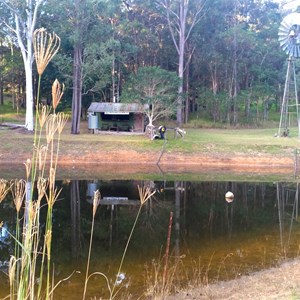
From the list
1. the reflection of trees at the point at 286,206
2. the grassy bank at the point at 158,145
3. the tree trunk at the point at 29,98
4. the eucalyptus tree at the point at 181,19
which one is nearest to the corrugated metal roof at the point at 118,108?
the tree trunk at the point at 29,98

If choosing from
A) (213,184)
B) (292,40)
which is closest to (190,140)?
(213,184)

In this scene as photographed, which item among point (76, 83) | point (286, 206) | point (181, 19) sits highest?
point (181, 19)

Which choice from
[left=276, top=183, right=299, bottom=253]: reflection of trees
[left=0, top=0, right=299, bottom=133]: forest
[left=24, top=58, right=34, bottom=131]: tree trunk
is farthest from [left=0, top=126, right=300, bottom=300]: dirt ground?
[left=0, top=0, right=299, bottom=133]: forest

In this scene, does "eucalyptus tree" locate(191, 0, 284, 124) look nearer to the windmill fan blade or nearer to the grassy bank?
the windmill fan blade

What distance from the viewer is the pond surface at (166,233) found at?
6.91 meters

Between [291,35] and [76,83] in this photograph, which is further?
[76,83]

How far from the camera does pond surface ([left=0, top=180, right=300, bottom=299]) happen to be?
691 cm

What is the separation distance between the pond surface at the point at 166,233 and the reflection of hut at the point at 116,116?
11424mm

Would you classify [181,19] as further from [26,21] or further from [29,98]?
[29,98]

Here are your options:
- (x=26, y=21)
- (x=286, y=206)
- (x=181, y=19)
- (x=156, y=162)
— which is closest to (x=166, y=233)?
(x=286, y=206)

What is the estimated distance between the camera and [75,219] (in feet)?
35.3

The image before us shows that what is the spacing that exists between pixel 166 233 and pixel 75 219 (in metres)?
2.56

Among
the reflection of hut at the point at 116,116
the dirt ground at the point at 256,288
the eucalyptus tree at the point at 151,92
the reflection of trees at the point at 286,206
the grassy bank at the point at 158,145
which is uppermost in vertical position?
the eucalyptus tree at the point at 151,92

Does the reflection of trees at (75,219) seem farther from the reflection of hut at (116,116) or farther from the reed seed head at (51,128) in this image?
the reflection of hut at (116,116)
